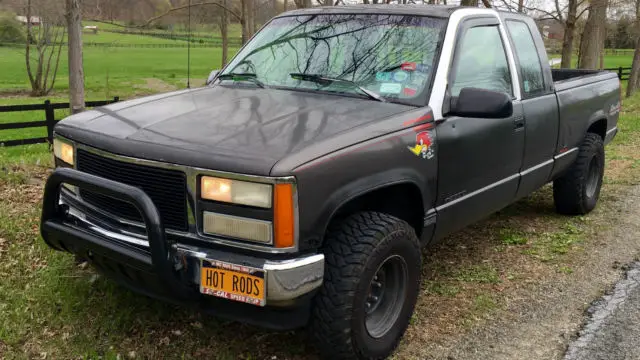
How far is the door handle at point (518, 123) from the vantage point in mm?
4215

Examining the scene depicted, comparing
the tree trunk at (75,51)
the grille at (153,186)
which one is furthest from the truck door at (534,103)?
the tree trunk at (75,51)

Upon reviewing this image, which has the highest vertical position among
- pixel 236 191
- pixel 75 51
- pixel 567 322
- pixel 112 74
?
pixel 75 51

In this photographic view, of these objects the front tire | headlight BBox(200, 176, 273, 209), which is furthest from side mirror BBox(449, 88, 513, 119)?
headlight BBox(200, 176, 273, 209)

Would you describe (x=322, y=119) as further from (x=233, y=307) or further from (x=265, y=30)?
(x=265, y=30)

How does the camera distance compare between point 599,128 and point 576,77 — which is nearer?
point 576,77

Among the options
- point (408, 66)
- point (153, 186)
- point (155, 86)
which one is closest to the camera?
point (153, 186)

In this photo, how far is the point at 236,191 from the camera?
2572mm

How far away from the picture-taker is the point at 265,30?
4492mm

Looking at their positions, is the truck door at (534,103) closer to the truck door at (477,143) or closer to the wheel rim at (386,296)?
the truck door at (477,143)

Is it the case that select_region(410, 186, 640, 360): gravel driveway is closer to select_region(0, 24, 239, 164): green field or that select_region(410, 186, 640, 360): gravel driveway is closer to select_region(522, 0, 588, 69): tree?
select_region(0, 24, 239, 164): green field

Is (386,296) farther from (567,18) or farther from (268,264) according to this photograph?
(567,18)

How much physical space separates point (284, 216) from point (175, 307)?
1487 millimetres

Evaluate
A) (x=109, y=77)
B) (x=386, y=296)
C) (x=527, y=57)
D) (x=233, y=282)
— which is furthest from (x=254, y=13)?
(x=109, y=77)

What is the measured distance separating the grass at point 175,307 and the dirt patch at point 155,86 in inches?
1059
